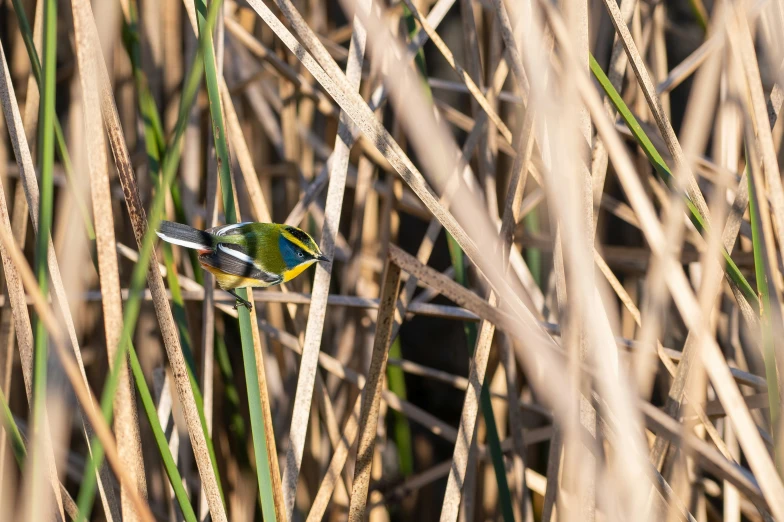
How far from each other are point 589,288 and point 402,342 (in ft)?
6.52

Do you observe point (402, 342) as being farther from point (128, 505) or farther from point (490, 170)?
point (128, 505)

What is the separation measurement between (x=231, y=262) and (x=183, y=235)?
124 millimetres

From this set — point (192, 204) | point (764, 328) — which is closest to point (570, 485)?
point (764, 328)

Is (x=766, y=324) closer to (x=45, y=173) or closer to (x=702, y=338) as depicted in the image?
(x=702, y=338)

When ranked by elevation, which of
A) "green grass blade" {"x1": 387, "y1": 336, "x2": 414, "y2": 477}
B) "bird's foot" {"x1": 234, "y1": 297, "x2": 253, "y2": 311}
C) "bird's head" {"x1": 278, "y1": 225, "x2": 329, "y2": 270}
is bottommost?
"green grass blade" {"x1": 387, "y1": 336, "x2": 414, "y2": 477}

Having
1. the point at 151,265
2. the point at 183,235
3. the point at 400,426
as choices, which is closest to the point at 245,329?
the point at 151,265

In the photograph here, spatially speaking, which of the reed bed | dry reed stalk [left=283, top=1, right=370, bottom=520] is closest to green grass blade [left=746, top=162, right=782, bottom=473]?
the reed bed

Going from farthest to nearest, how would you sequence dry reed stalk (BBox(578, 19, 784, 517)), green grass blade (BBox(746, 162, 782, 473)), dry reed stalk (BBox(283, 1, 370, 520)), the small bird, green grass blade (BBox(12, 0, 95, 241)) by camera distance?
the small bird
dry reed stalk (BBox(283, 1, 370, 520))
green grass blade (BBox(12, 0, 95, 241))
green grass blade (BBox(746, 162, 782, 473))
dry reed stalk (BBox(578, 19, 784, 517))

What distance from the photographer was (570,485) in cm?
97

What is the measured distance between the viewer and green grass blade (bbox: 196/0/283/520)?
888 mm

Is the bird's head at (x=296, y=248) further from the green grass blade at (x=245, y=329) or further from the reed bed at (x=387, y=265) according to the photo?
the green grass blade at (x=245, y=329)

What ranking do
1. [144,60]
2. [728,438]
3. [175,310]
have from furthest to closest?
[144,60]
[728,438]
[175,310]

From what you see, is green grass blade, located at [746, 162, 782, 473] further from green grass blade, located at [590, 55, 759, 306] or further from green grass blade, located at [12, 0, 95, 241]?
green grass blade, located at [12, 0, 95, 241]

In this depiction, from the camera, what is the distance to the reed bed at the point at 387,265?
80 centimetres
